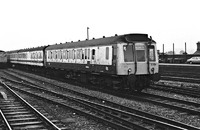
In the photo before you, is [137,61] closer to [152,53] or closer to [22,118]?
[152,53]

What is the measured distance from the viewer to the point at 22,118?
998 centimetres

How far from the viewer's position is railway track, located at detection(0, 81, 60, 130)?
8743mm

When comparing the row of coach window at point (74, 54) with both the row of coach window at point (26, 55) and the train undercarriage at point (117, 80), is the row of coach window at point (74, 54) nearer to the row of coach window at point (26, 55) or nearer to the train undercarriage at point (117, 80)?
the train undercarriage at point (117, 80)

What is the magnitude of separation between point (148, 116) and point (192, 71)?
22402 mm

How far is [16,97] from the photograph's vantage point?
14.9 m

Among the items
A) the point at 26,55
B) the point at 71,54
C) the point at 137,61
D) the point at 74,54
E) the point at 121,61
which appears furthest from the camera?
the point at 26,55

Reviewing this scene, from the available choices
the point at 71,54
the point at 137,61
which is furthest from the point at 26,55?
the point at 137,61

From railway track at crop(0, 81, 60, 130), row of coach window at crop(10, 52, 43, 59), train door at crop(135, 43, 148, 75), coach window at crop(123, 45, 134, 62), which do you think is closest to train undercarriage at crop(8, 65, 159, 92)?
train door at crop(135, 43, 148, 75)

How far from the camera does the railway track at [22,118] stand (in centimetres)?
874

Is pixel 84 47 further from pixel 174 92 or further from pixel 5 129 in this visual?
pixel 5 129

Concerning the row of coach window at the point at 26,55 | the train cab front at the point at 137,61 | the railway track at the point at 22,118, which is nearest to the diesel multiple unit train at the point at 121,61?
the train cab front at the point at 137,61

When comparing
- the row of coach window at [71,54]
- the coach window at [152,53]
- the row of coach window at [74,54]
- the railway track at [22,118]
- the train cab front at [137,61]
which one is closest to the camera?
the railway track at [22,118]

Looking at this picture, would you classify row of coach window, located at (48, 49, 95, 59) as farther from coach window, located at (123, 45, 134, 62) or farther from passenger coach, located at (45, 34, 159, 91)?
coach window, located at (123, 45, 134, 62)

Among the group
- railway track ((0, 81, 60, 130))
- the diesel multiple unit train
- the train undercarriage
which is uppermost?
the diesel multiple unit train
